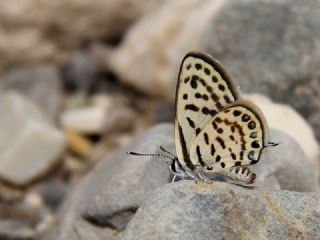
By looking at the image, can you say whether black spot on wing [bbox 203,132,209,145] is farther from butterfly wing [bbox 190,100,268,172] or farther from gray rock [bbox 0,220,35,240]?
gray rock [bbox 0,220,35,240]

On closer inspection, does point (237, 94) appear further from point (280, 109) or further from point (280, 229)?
point (280, 109)

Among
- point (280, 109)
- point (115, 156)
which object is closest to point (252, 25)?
point (280, 109)

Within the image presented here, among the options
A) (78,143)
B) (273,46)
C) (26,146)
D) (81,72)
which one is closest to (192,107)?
(273,46)

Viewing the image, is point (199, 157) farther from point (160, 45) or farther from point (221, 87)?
point (160, 45)

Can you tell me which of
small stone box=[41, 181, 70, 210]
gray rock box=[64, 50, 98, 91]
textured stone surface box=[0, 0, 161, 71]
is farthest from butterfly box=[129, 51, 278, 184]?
textured stone surface box=[0, 0, 161, 71]

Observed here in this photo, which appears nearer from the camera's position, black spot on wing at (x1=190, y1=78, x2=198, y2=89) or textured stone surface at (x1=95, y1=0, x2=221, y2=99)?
black spot on wing at (x1=190, y1=78, x2=198, y2=89)

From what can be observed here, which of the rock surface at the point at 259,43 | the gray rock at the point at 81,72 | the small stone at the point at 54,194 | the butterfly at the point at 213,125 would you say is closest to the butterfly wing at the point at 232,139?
the butterfly at the point at 213,125
